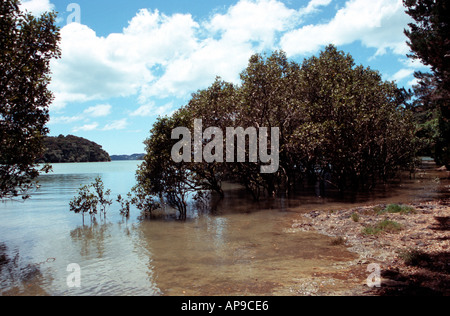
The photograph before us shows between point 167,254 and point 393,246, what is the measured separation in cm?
1019

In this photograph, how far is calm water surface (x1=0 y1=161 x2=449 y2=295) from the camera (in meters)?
10.4

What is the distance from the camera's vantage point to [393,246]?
12.5 m

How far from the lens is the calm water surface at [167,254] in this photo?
408 inches

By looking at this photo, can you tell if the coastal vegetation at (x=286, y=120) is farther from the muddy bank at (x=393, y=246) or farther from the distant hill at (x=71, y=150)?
the distant hill at (x=71, y=150)

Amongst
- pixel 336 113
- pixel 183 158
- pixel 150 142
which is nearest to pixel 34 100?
pixel 150 142

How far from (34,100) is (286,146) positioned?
20615 mm

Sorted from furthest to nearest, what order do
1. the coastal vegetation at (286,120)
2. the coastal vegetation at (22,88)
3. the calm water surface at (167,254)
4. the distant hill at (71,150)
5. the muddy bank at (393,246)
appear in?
the distant hill at (71,150)
the coastal vegetation at (286,120)
the coastal vegetation at (22,88)
the calm water surface at (167,254)
the muddy bank at (393,246)

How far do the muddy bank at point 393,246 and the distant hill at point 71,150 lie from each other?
460 feet

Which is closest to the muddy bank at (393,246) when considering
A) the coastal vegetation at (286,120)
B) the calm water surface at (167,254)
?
the calm water surface at (167,254)

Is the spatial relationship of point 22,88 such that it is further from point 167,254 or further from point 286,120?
point 286,120

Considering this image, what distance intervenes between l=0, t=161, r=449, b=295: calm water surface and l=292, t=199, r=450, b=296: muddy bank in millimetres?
1011

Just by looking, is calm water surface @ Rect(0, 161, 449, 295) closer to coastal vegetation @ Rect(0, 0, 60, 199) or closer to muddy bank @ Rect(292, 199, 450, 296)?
muddy bank @ Rect(292, 199, 450, 296)

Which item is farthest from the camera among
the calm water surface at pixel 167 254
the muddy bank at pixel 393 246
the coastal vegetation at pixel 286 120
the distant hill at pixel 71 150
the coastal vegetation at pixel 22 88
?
the distant hill at pixel 71 150

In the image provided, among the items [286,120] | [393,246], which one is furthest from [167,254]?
[286,120]
